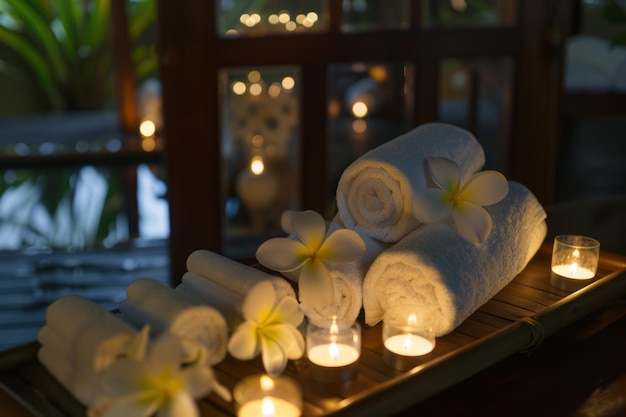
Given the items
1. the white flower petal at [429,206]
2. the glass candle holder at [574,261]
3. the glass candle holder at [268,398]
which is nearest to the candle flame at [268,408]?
the glass candle holder at [268,398]

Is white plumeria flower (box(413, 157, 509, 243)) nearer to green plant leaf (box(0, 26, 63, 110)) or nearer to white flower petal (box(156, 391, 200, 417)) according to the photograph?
white flower petal (box(156, 391, 200, 417))

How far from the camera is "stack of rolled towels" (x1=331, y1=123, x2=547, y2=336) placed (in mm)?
620

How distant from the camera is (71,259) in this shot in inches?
71.8

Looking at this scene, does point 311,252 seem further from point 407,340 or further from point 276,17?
point 276,17

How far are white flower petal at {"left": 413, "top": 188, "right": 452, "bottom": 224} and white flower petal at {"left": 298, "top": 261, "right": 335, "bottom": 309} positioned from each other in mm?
102

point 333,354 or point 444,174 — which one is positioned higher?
point 444,174

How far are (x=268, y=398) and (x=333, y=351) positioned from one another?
0.08 meters

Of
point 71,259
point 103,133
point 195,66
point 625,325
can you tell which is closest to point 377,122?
point 195,66

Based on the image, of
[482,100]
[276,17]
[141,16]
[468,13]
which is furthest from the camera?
[141,16]

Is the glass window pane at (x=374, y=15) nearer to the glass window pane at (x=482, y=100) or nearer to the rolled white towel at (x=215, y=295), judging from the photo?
the glass window pane at (x=482, y=100)

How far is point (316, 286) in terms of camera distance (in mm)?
589

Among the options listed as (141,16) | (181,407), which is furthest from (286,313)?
(141,16)

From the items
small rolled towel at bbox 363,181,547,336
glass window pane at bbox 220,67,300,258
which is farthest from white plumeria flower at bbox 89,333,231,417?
glass window pane at bbox 220,67,300,258

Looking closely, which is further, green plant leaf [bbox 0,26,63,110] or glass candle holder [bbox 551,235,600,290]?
green plant leaf [bbox 0,26,63,110]
